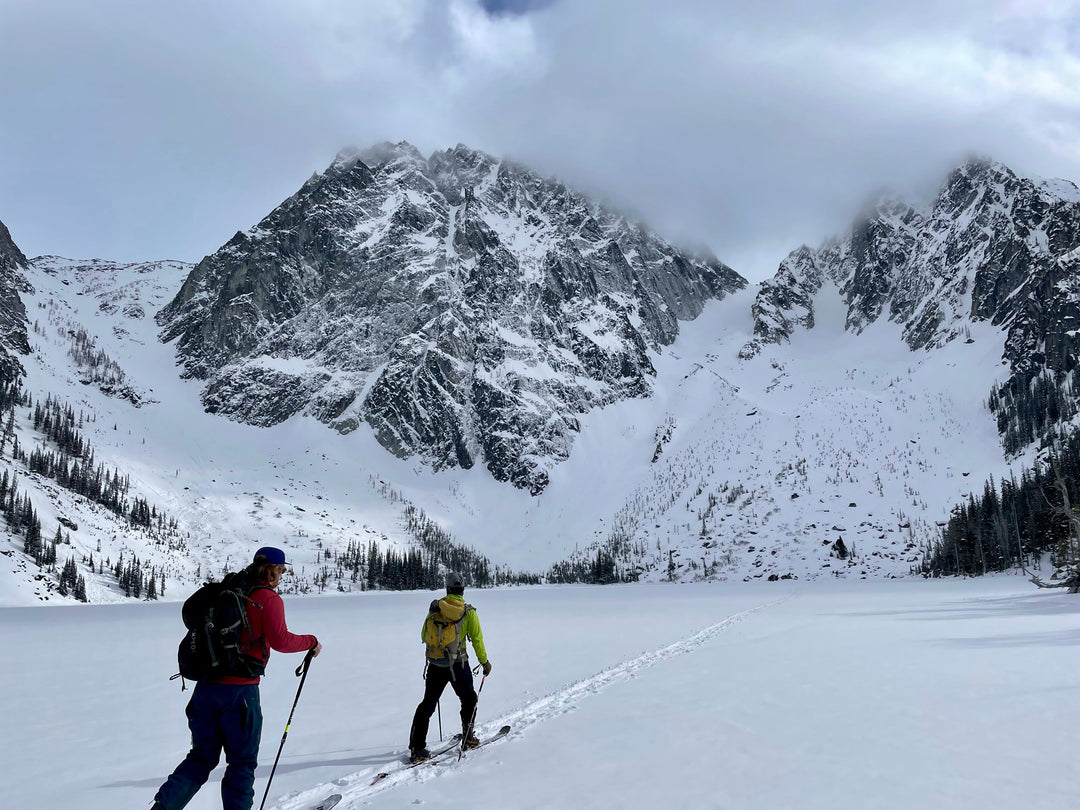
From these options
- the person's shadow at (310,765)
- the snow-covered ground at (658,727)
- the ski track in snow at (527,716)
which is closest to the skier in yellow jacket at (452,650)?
the person's shadow at (310,765)

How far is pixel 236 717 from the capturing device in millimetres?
7930

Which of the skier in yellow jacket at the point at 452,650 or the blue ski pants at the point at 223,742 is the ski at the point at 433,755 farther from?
the blue ski pants at the point at 223,742

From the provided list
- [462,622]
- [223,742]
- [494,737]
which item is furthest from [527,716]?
[223,742]

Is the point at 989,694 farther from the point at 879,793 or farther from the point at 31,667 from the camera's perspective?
the point at 31,667

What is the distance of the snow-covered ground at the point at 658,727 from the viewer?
8875 millimetres

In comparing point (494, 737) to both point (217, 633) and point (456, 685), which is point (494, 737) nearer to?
point (456, 685)

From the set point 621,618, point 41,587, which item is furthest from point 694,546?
point 41,587

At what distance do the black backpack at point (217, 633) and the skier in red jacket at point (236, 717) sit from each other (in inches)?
5.3

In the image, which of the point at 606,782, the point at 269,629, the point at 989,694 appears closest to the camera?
the point at 269,629

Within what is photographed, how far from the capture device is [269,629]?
314 inches

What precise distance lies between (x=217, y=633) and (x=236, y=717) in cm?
120

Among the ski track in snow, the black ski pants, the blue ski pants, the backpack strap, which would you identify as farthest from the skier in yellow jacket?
the backpack strap

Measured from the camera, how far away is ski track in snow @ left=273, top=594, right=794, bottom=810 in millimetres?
9453

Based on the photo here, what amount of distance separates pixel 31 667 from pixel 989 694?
126 ft
